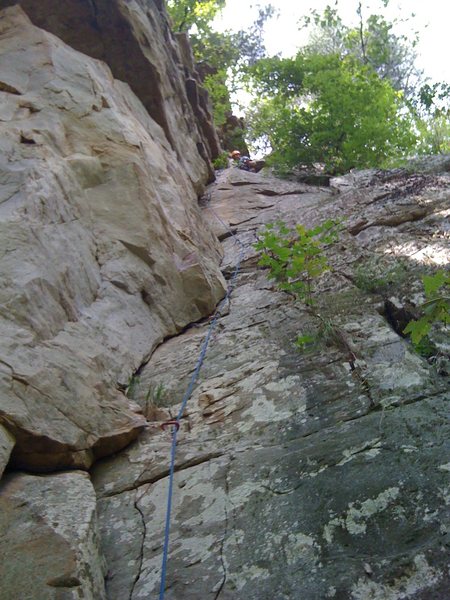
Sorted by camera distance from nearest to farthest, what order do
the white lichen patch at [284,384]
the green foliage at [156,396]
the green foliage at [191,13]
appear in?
the white lichen patch at [284,384] → the green foliage at [156,396] → the green foliage at [191,13]

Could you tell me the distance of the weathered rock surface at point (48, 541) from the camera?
239 centimetres

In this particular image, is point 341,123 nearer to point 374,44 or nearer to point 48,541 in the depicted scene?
point 374,44

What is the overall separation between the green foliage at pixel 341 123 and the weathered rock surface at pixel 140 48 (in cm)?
212

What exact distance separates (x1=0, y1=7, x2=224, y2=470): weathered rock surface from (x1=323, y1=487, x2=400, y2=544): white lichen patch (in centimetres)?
155

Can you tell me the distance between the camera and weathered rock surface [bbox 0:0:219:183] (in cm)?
707

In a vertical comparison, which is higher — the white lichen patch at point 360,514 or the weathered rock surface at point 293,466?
the weathered rock surface at point 293,466

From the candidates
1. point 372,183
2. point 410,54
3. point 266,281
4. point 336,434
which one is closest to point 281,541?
point 336,434

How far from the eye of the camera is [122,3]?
7.42m

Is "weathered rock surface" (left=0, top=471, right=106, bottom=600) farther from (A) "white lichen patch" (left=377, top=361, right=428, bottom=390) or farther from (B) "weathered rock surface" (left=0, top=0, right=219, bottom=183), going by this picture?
(B) "weathered rock surface" (left=0, top=0, right=219, bottom=183)

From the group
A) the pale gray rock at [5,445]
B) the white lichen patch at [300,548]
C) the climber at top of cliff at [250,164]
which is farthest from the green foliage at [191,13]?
the white lichen patch at [300,548]

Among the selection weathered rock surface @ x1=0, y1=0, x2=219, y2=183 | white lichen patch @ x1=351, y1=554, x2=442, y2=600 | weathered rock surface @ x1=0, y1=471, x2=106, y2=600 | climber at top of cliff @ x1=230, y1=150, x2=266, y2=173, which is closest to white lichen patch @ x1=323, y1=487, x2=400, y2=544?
white lichen patch @ x1=351, y1=554, x2=442, y2=600

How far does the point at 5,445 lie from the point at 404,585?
200cm

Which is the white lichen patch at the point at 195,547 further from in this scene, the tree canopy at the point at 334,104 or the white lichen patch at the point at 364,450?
the tree canopy at the point at 334,104

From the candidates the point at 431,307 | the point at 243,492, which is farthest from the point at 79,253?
the point at 431,307
